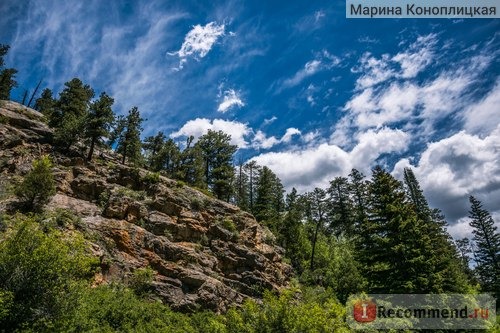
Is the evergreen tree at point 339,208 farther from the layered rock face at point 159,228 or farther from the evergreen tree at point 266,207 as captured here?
the layered rock face at point 159,228

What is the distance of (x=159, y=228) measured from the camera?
30.0m

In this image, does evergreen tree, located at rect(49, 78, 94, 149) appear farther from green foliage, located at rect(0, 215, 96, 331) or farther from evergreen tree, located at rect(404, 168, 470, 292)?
evergreen tree, located at rect(404, 168, 470, 292)

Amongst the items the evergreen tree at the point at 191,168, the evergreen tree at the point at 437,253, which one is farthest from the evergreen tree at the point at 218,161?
the evergreen tree at the point at 437,253

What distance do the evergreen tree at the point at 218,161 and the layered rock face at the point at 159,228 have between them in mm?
10442

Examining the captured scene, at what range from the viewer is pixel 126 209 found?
29.3m

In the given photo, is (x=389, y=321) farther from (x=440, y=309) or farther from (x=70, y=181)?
(x=70, y=181)

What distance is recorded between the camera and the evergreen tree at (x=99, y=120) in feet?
126

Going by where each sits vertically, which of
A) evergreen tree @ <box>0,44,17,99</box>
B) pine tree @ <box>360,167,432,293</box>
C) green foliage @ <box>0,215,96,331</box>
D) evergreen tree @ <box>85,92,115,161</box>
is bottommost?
green foliage @ <box>0,215,96,331</box>

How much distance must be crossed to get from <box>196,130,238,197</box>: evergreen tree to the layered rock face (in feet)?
34.3

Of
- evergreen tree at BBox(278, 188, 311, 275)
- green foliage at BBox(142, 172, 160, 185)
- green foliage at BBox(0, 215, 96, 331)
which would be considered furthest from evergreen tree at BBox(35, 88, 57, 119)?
green foliage at BBox(0, 215, 96, 331)

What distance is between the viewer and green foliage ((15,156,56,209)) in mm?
23984

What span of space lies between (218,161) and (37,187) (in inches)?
1178

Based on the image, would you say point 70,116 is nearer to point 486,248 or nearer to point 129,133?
point 129,133

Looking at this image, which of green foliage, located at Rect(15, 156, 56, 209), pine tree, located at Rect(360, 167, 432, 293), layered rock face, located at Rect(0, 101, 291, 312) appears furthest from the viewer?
layered rock face, located at Rect(0, 101, 291, 312)
